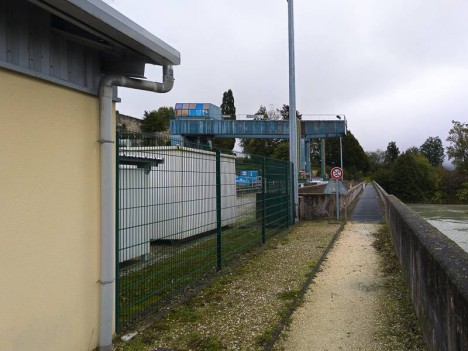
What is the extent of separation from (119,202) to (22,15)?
1994 mm

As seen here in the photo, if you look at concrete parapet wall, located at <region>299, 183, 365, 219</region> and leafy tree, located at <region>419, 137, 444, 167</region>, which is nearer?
concrete parapet wall, located at <region>299, 183, 365, 219</region>

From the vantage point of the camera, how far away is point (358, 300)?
19.7 feet

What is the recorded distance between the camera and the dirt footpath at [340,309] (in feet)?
14.9

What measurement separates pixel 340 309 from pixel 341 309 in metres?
0.01

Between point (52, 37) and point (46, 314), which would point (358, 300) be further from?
point (52, 37)

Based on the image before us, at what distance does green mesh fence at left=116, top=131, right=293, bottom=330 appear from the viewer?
4988mm

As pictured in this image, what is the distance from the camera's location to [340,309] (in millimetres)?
5625

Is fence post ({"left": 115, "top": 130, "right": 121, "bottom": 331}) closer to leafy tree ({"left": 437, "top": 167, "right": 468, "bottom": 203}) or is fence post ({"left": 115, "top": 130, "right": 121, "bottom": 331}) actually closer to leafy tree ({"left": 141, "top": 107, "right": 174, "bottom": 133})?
leafy tree ({"left": 141, "top": 107, "right": 174, "bottom": 133})

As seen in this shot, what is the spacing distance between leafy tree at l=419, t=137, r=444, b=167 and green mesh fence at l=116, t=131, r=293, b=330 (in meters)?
132

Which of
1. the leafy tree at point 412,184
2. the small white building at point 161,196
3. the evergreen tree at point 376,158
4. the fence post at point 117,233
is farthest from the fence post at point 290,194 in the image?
the evergreen tree at point 376,158

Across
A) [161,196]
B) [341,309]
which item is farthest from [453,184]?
[161,196]

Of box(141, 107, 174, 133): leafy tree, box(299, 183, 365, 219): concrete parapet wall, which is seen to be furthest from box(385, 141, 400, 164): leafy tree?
box(299, 183, 365, 219): concrete parapet wall

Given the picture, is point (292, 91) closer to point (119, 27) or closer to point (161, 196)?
point (161, 196)

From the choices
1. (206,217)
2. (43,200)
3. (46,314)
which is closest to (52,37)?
(43,200)
